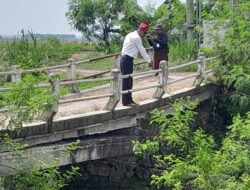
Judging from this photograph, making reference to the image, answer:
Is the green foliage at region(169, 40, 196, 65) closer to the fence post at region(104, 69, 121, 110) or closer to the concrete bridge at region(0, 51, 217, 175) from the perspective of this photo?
the concrete bridge at region(0, 51, 217, 175)

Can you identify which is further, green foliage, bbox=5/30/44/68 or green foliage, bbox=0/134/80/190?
green foliage, bbox=5/30/44/68

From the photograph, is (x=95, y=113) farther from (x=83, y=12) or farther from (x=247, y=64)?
(x=83, y=12)

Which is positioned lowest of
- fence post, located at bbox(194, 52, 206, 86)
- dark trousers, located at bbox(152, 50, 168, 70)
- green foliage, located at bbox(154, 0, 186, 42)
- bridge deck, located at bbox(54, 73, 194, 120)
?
bridge deck, located at bbox(54, 73, 194, 120)

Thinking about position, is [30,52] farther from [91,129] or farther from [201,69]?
[91,129]

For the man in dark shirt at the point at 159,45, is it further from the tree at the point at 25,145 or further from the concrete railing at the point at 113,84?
the tree at the point at 25,145

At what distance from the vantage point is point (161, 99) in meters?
13.2

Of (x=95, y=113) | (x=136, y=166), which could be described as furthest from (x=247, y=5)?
(x=95, y=113)

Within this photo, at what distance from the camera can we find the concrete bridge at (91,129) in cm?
995

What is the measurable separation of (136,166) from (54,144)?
3367 millimetres

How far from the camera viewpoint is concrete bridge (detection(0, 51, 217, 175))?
995 cm

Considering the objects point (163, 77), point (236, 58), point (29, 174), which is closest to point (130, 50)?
point (163, 77)

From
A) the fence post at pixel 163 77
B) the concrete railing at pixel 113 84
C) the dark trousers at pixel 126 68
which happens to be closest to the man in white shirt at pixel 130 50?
the dark trousers at pixel 126 68

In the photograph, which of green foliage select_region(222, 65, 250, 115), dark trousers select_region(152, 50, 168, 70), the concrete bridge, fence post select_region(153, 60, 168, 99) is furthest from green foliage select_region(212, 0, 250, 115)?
fence post select_region(153, 60, 168, 99)

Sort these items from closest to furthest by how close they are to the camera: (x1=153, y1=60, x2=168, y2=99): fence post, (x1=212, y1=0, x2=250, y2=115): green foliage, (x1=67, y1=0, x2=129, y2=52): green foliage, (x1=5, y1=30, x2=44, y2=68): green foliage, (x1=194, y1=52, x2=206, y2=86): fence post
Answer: (x1=153, y1=60, x2=168, y2=99): fence post < (x1=212, y1=0, x2=250, y2=115): green foliage < (x1=194, y1=52, x2=206, y2=86): fence post < (x1=5, y1=30, x2=44, y2=68): green foliage < (x1=67, y1=0, x2=129, y2=52): green foliage
